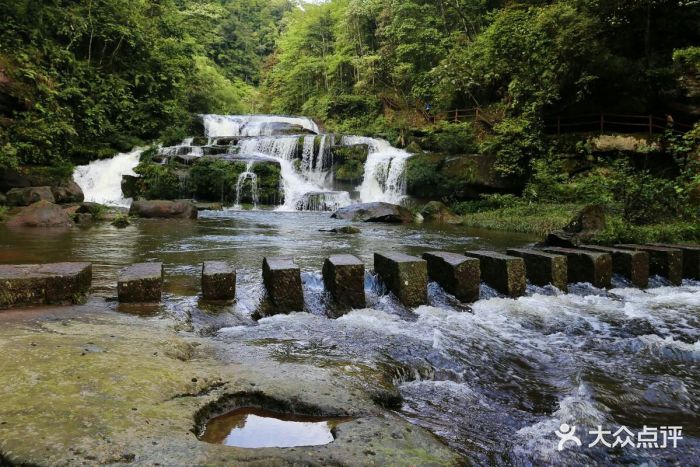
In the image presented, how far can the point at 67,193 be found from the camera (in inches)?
623

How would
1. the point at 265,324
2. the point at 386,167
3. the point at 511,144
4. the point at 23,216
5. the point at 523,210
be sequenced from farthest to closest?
the point at 386,167 → the point at 511,144 → the point at 523,210 → the point at 23,216 → the point at 265,324

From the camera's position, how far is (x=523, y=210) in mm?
15336

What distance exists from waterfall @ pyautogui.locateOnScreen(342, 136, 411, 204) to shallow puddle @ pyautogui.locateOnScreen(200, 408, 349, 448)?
1757cm

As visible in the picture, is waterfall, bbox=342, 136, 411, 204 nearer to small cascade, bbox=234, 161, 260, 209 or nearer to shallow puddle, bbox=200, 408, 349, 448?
small cascade, bbox=234, 161, 260, 209

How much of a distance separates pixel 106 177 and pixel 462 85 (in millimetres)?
16879

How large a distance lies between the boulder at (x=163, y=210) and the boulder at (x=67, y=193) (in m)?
3.80

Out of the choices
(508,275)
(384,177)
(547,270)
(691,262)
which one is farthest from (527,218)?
(508,275)

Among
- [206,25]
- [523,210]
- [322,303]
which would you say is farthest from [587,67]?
[206,25]

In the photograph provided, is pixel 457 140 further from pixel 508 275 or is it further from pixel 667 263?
pixel 508 275

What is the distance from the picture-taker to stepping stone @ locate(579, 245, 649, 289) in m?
5.81

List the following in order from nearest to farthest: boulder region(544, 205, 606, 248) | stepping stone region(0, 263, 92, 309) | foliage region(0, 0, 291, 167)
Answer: stepping stone region(0, 263, 92, 309), boulder region(544, 205, 606, 248), foliage region(0, 0, 291, 167)

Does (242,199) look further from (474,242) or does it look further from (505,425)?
(505,425)

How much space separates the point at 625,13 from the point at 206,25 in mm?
23891

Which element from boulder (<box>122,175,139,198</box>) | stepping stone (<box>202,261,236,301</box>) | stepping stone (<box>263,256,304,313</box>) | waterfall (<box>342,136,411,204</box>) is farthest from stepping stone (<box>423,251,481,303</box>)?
boulder (<box>122,175,139,198</box>)
